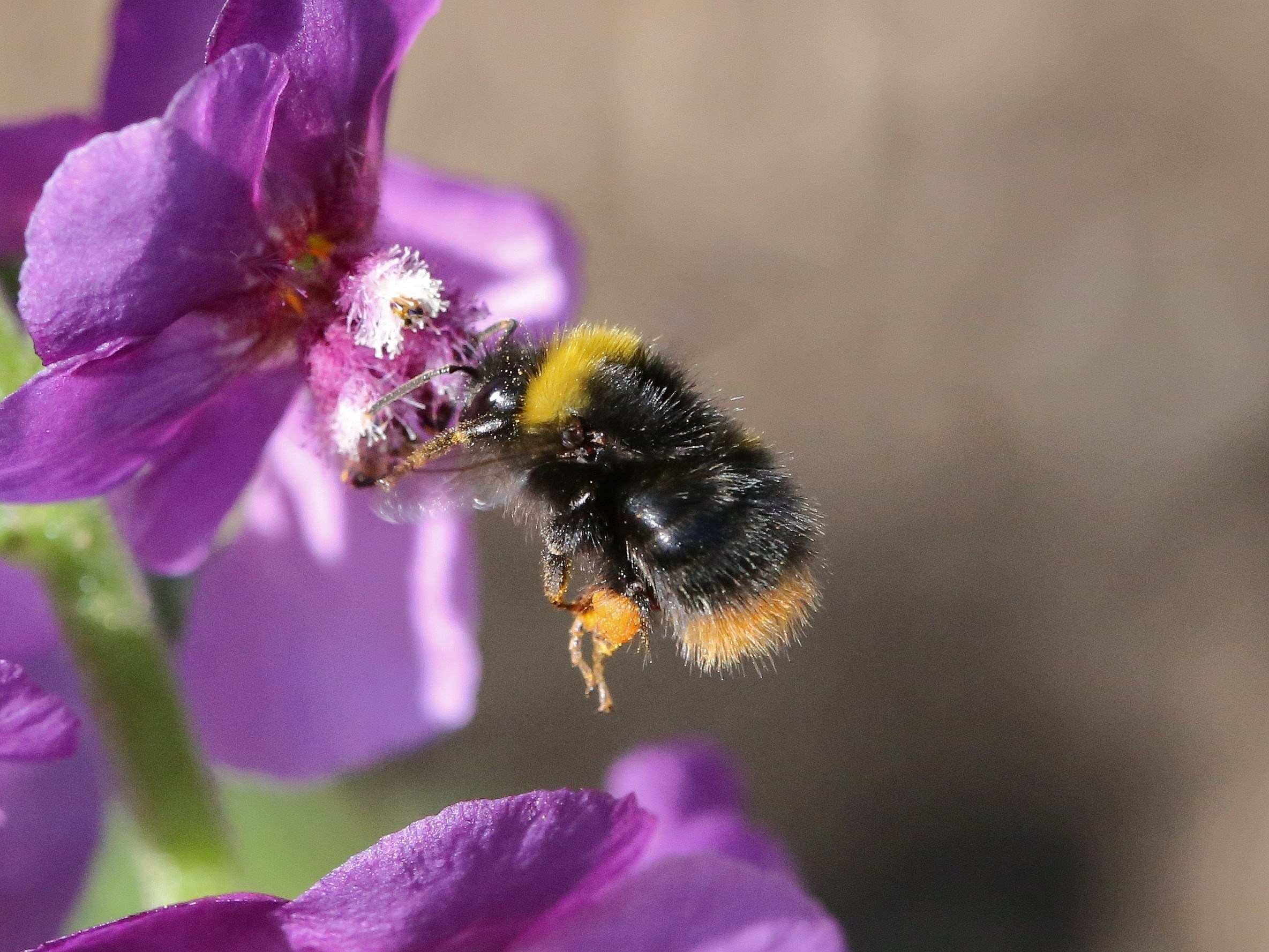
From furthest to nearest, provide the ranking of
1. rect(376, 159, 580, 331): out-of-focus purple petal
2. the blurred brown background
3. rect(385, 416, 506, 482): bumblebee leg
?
the blurred brown background → rect(376, 159, 580, 331): out-of-focus purple petal → rect(385, 416, 506, 482): bumblebee leg

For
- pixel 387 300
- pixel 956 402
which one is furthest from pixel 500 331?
pixel 956 402

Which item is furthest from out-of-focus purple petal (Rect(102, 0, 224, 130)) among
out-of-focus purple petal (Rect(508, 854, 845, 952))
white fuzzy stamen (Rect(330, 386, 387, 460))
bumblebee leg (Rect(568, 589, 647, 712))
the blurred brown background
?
the blurred brown background

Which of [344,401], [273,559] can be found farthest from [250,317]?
[273,559]

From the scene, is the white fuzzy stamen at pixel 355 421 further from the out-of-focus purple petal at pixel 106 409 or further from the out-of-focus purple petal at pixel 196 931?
the out-of-focus purple petal at pixel 196 931

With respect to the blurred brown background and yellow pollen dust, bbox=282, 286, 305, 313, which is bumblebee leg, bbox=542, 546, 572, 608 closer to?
yellow pollen dust, bbox=282, 286, 305, 313

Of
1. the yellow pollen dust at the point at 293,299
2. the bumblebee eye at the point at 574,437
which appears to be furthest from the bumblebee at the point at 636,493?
the yellow pollen dust at the point at 293,299

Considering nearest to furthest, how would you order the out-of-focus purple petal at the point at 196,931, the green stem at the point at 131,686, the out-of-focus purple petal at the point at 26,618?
the out-of-focus purple petal at the point at 196,931, the green stem at the point at 131,686, the out-of-focus purple petal at the point at 26,618

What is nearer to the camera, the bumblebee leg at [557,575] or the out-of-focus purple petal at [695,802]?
the bumblebee leg at [557,575]
